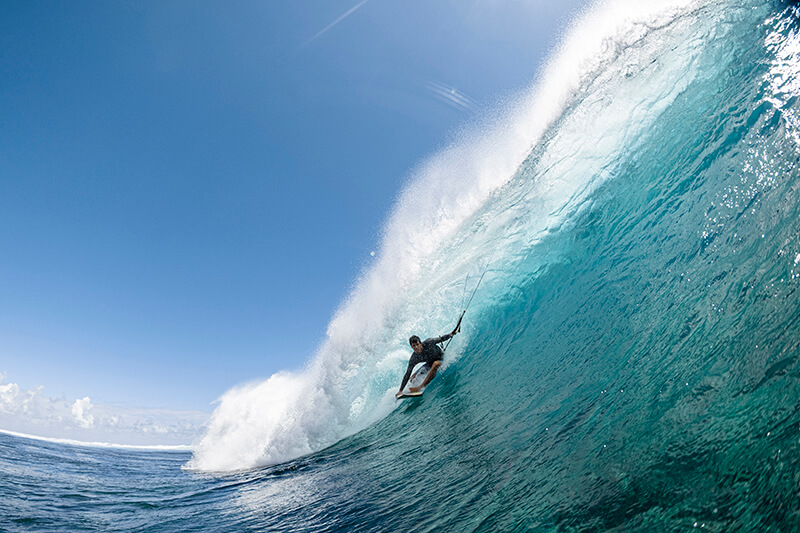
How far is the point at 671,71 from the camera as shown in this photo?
29.2ft

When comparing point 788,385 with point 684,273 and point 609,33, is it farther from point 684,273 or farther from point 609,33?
point 609,33

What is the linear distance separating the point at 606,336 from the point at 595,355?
480mm

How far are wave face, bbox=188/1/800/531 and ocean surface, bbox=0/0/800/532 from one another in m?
0.03

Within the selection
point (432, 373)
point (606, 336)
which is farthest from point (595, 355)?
point (432, 373)

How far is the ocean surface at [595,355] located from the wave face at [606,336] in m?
0.03

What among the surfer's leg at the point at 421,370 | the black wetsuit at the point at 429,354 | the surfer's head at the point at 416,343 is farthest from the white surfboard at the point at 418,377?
the surfer's head at the point at 416,343

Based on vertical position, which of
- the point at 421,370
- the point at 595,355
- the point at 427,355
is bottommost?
the point at 595,355

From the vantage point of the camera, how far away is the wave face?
285 cm

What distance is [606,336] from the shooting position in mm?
5531

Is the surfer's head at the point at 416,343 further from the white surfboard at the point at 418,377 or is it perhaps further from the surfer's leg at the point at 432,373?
the white surfboard at the point at 418,377

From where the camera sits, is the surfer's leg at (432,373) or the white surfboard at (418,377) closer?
the surfer's leg at (432,373)

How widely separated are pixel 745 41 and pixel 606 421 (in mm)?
9281

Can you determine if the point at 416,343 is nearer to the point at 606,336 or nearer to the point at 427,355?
the point at 427,355

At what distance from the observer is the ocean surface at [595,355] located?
2865 millimetres
